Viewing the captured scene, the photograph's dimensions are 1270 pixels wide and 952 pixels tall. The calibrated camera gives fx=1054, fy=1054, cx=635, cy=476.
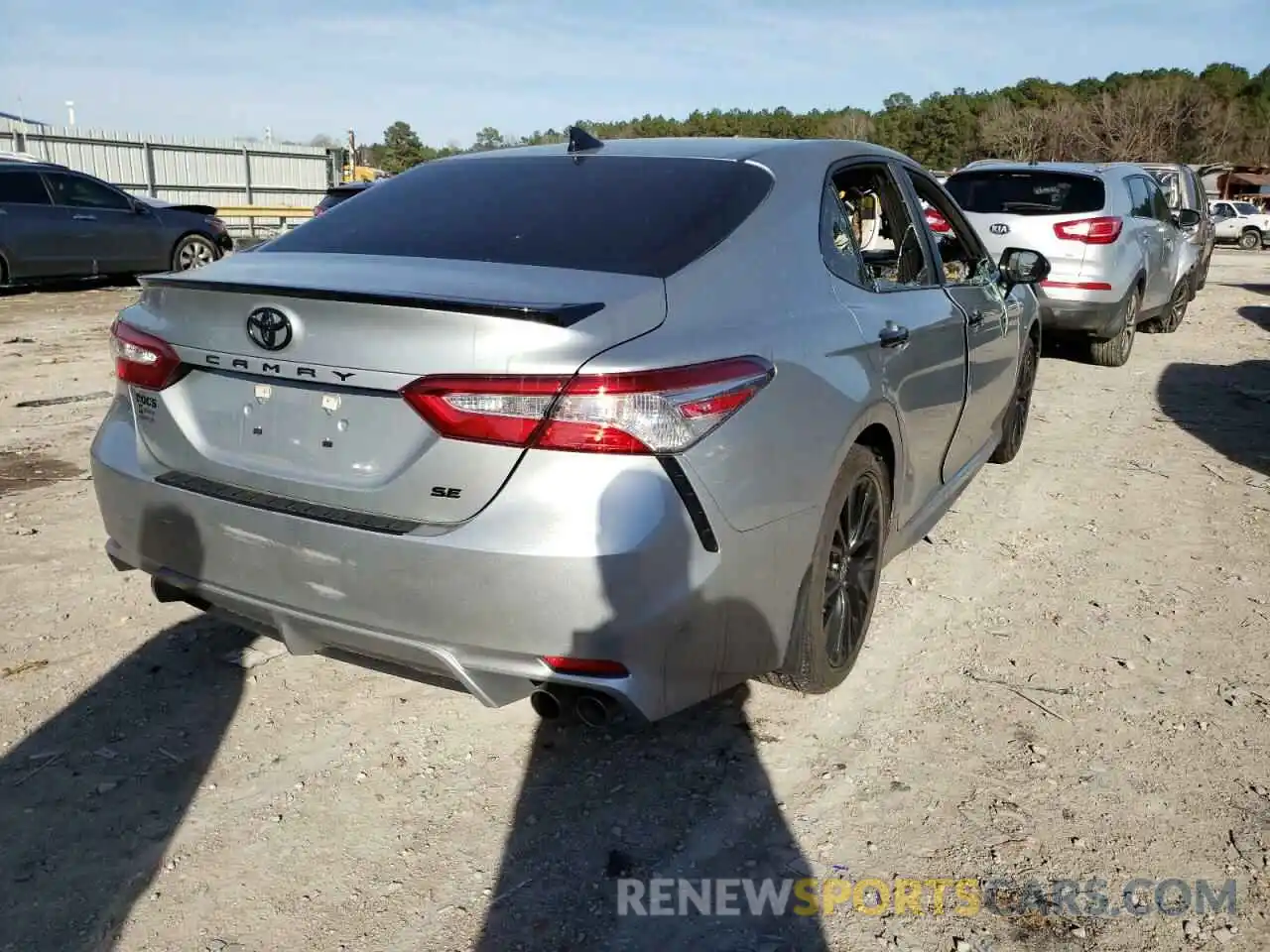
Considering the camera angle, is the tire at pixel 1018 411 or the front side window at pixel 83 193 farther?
the front side window at pixel 83 193

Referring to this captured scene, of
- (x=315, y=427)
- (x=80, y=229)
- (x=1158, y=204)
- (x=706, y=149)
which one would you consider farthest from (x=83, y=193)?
(x=315, y=427)

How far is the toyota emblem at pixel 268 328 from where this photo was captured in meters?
2.46

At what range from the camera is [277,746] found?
2.97 meters

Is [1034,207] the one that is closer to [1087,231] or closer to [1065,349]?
[1087,231]

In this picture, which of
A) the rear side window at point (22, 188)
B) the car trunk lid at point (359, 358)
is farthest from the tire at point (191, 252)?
the car trunk lid at point (359, 358)

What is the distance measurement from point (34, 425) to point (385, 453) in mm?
5198

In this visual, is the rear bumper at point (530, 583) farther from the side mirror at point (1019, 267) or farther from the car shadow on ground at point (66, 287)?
the car shadow on ground at point (66, 287)

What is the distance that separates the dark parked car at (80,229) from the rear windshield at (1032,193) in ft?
32.4

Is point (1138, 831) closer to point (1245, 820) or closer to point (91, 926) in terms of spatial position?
point (1245, 820)

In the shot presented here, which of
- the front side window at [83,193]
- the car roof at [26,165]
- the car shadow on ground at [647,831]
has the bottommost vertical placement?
the car shadow on ground at [647,831]

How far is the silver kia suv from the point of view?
859 cm

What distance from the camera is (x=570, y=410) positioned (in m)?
2.20

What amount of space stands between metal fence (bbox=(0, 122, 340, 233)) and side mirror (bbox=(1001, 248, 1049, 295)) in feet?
73.9

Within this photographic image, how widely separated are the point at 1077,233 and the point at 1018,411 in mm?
3406
